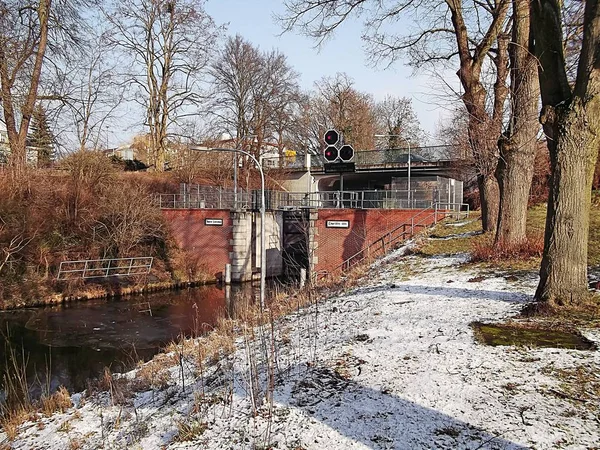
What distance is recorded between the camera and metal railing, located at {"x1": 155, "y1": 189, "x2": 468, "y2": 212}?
21016mm

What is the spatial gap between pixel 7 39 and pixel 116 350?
12.7 meters

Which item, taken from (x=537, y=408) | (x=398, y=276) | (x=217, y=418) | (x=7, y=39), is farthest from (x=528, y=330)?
(x=7, y=39)

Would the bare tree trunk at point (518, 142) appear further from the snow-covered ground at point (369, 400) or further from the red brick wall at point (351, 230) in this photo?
the red brick wall at point (351, 230)

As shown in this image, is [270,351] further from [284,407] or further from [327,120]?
[327,120]

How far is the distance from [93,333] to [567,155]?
14362 mm

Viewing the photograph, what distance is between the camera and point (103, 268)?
21.2 m

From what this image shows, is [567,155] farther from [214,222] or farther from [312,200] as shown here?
[214,222]

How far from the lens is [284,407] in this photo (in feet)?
14.0

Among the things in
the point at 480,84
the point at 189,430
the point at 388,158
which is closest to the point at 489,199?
the point at 480,84

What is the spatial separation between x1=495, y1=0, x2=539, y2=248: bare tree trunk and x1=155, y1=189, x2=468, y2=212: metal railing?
930 cm

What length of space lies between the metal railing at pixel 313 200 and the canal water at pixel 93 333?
7191 millimetres

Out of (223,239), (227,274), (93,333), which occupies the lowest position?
(93,333)

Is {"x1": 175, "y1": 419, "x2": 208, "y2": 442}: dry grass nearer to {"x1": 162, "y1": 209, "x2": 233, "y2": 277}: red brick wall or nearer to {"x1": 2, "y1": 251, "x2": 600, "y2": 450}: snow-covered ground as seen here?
{"x1": 2, "y1": 251, "x2": 600, "y2": 450}: snow-covered ground

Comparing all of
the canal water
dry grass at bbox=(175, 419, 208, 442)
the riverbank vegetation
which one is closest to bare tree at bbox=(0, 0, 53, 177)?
the riverbank vegetation
